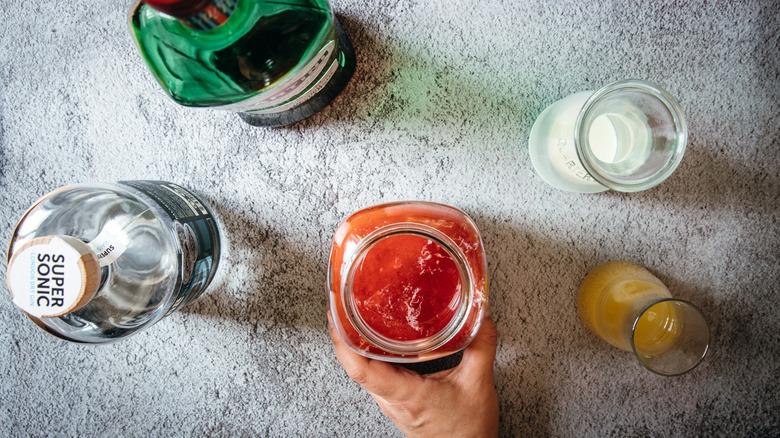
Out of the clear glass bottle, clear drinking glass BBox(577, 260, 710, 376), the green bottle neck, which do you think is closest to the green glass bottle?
the green bottle neck

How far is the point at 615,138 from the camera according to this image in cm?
54

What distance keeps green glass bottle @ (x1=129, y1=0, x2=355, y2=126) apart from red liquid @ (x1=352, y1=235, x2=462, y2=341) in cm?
19

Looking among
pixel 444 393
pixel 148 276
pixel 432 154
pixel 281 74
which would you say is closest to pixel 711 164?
pixel 432 154

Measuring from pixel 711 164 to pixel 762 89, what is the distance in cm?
14

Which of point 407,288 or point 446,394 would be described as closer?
point 407,288

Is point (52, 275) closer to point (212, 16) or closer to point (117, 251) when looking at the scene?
point (117, 251)

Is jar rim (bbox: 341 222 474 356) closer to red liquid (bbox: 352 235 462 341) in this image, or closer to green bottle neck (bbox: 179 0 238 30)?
red liquid (bbox: 352 235 462 341)

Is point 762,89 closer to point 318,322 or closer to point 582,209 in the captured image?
point 582,209

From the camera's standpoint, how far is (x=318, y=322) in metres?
0.64

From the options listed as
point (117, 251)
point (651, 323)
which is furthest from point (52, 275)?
point (651, 323)

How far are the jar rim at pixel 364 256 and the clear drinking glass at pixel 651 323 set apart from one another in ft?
0.80

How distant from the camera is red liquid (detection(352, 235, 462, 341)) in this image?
42cm

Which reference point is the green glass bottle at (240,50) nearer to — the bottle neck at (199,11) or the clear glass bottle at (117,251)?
the bottle neck at (199,11)

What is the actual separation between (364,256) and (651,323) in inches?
16.3
